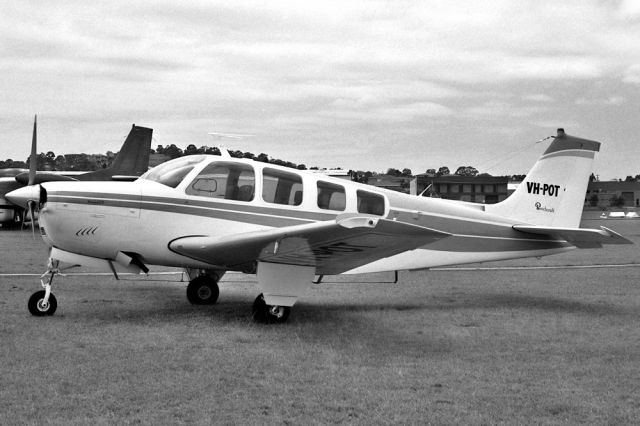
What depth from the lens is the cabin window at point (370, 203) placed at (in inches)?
407

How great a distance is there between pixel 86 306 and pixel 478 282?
769 centimetres

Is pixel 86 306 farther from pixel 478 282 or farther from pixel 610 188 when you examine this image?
pixel 610 188

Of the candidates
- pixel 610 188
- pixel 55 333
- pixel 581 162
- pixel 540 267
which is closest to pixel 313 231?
pixel 55 333

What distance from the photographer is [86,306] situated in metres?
10.2

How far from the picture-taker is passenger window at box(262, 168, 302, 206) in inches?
388

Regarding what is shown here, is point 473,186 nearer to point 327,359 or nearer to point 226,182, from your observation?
point 226,182

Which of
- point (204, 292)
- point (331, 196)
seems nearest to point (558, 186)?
point (331, 196)

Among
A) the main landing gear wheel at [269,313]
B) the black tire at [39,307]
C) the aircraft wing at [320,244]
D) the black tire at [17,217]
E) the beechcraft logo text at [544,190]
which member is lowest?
the black tire at [17,217]

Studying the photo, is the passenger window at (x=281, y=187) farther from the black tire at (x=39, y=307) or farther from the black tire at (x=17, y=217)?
the black tire at (x=17, y=217)

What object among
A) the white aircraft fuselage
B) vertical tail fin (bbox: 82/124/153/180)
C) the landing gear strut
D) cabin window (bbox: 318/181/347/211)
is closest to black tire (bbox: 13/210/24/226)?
vertical tail fin (bbox: 82/124/153/180)

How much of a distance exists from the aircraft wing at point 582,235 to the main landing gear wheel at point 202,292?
199 inches

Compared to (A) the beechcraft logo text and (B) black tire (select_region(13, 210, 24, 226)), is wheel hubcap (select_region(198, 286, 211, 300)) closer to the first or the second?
(A) the beechcraft logo text

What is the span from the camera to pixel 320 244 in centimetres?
809

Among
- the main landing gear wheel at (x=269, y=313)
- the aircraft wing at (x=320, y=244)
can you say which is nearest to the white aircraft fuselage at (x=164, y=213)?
the aircraft wing at (x=320, y=244)
